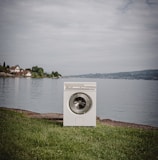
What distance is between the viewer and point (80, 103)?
3758 mm

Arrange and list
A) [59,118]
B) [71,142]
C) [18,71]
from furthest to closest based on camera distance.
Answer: [18,71], [59,118], [71,142]

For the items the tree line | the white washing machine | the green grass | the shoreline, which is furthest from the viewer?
the tree line

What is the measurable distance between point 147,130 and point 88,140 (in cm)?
98

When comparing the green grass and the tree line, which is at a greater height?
the tree line

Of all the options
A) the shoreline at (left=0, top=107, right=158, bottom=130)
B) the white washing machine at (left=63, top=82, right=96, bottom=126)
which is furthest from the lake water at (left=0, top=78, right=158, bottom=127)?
the white washing machine at (left=63, top=82, right=96, bottom=126)

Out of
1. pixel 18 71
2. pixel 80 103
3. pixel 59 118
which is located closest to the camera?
pixel 80 103

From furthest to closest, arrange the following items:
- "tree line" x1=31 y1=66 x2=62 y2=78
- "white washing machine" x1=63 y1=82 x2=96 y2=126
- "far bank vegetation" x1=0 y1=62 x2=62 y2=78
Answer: "tree line" x1=31 y1=66 x2=62 y2=78, "far bank vegetation" x1=0 y1=62 x2=62 y2=78, "white washing machine" x1=63 y1=82 x2=96 y2=126

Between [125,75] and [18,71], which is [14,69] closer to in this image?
[18,71]

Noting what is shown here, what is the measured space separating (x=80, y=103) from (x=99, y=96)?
20.7 inches

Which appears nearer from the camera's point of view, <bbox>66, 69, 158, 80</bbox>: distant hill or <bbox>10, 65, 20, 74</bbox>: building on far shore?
<bbox>66, 69, 158, 80</bbox>: distant hill

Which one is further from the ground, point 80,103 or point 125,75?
point 125,75

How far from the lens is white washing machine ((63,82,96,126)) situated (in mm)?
3684

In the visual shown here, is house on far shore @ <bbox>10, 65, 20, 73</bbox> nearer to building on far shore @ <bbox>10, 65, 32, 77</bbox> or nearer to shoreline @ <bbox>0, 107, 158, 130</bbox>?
building on far shore @ <bbox>10, 65, 32, 77</bbox>

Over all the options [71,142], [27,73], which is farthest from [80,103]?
[27,73]
